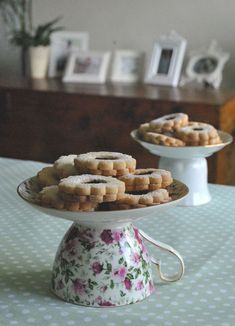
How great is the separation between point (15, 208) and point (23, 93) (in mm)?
1474

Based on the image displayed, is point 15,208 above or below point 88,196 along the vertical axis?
below

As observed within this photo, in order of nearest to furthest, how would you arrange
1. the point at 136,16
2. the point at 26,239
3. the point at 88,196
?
the point at 88,196 < the point at 26,239 < the point at 136,16

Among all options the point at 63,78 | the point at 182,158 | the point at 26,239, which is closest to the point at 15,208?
the point at 26,239

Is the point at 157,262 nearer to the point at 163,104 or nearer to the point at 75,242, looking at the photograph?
the point at 75,242

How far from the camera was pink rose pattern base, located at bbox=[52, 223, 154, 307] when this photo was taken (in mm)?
913

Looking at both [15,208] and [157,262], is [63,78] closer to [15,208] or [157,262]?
[15,208]

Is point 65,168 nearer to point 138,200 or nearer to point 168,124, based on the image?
point 138,200

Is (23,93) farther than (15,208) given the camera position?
Yes

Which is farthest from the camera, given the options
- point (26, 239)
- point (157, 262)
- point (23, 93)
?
point (23, 93)

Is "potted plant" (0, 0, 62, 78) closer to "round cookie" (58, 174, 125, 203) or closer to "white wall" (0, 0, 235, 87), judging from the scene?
"white wall" (0, 0, 235, 87)

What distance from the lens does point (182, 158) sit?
143cm

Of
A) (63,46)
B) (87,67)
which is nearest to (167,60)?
(87,67)

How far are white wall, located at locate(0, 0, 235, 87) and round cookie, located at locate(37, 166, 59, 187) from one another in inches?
80.6

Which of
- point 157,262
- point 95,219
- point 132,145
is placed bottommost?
point 132,145
